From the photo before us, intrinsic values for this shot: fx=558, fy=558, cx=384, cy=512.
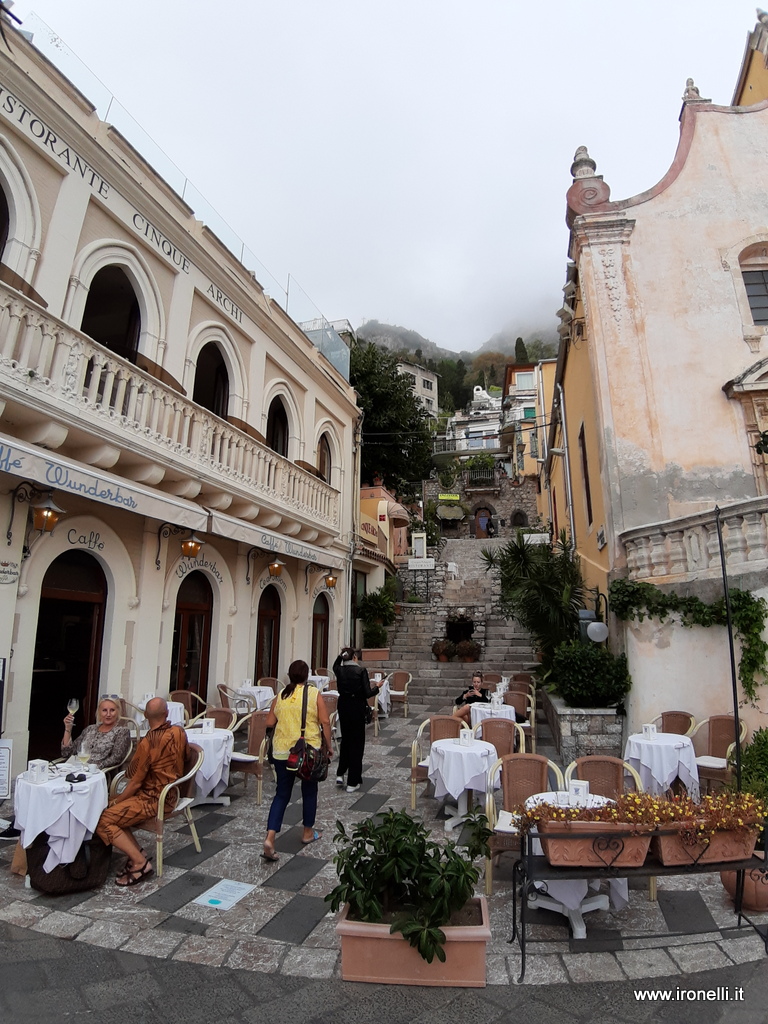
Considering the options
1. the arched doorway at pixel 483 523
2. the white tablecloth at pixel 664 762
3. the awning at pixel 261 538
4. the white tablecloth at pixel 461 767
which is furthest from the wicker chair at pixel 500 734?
the arched doorway at pixel 483 523

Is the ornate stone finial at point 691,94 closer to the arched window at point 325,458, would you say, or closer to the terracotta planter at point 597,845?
the arched window at point 325,458

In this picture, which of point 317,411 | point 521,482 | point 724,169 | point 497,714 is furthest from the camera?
point 521,482

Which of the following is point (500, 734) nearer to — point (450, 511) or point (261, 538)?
A: point (261, 538)

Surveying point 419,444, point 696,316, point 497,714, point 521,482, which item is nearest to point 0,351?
point 497,714

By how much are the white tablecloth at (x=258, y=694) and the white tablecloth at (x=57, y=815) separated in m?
5.51

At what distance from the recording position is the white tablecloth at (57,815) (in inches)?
157

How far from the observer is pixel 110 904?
392cm

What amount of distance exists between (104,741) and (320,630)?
31.0 feet

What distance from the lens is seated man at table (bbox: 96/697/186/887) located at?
14.0ft

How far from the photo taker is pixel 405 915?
2986 mm

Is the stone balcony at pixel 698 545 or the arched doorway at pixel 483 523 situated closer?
the stone balcony at pixel 698 545

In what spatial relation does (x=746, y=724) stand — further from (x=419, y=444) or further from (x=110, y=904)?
(x=419, y=444)

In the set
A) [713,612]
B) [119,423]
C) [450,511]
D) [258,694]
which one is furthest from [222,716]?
[450,511]

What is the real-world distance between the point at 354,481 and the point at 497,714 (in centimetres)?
947
